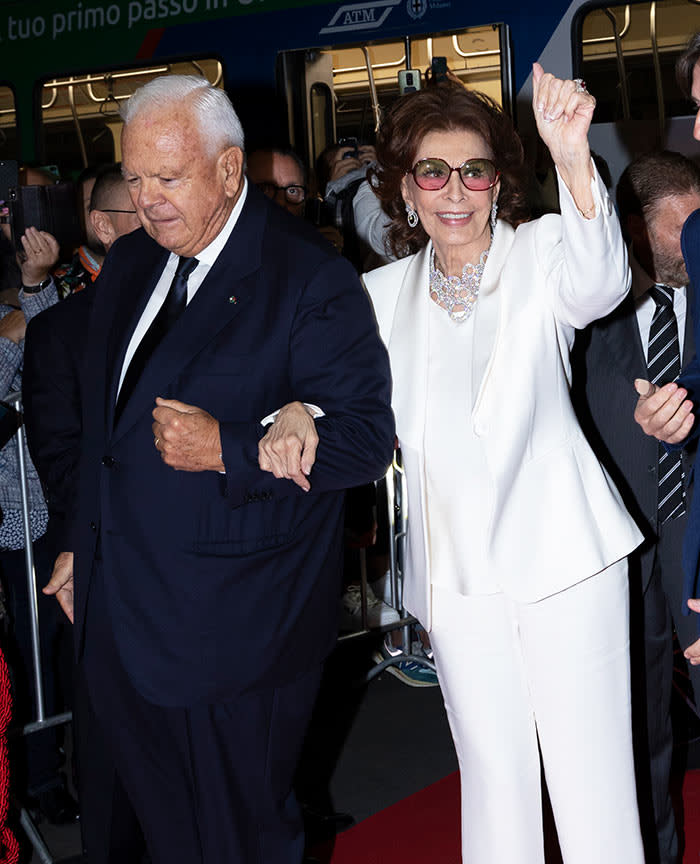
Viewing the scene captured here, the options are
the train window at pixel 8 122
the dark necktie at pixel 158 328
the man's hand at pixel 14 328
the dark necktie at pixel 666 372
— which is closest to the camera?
Answer: the dark necktie at pixel 158 328

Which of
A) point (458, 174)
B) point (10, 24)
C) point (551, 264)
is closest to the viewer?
point (551, 264)

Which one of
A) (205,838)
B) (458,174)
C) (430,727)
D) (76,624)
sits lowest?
(430,727)

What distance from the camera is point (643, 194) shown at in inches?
119

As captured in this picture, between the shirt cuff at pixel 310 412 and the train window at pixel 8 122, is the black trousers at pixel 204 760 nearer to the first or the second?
the shirt cuff at pixel 310 412

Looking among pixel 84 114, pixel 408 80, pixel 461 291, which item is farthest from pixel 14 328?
pixel 84 114

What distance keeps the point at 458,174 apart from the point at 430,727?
8.44 ft

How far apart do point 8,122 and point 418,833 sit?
5237 mm

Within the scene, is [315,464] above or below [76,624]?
above

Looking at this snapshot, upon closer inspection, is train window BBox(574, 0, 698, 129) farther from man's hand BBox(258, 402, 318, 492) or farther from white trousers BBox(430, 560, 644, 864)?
man's hand BBox(258, 402, 318, 492)

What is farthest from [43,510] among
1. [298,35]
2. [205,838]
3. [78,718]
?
[298,35]

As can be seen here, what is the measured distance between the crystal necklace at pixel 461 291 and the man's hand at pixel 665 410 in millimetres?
466

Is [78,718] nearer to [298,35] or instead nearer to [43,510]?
[43,510]

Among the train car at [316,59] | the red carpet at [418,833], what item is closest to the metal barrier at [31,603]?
the red carpet at [418,833]

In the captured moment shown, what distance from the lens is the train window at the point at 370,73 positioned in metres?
5.60
